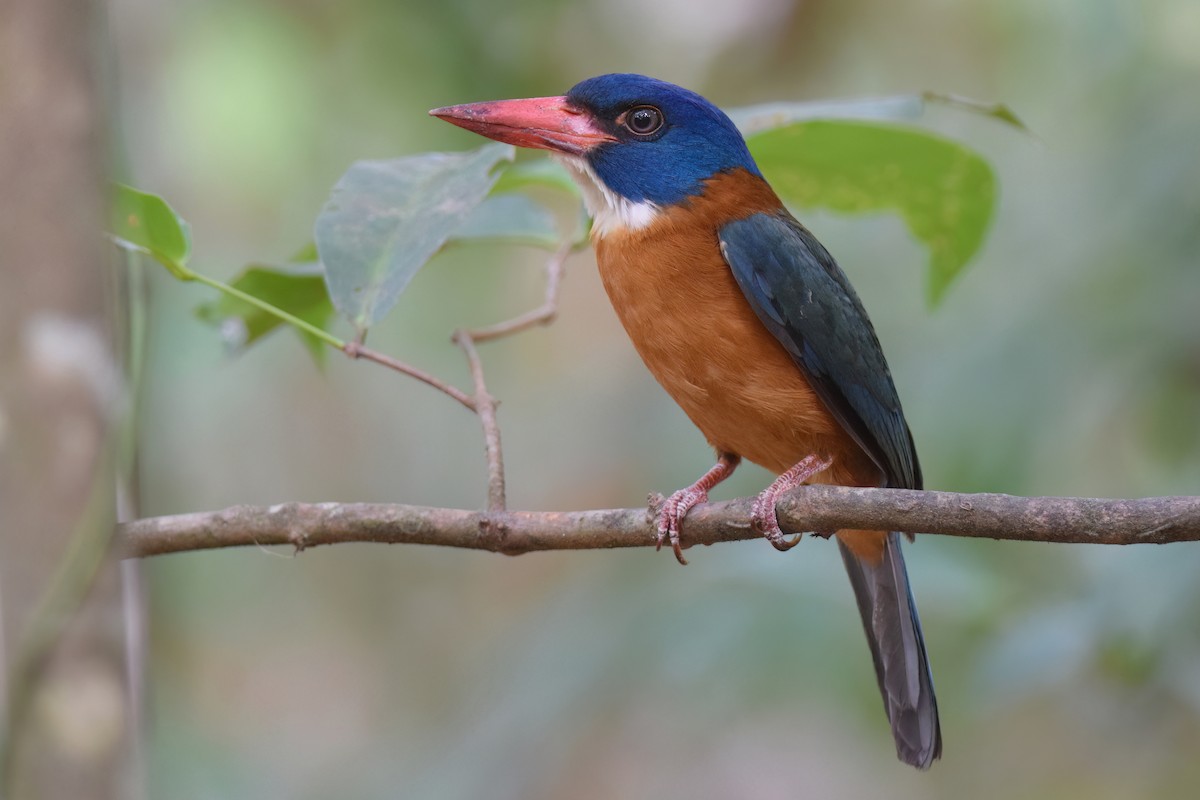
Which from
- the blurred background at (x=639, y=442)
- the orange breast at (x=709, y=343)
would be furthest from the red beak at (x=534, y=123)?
the blurred background at (x=639, y=442)

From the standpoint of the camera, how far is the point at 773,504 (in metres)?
2.24

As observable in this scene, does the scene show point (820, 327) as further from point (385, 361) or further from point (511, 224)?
point (385, 361)

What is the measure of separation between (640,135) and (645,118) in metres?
0.05

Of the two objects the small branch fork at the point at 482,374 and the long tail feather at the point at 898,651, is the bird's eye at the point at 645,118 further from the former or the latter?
the long tail feather at the point at 898,651

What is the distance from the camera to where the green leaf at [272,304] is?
263cm

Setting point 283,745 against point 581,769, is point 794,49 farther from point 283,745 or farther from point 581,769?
point 283,745

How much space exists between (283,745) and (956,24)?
5.07 metres

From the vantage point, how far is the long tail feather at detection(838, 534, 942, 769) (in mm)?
2893

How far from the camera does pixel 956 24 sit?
579 cm

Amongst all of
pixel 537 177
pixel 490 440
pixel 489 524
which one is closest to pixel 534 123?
pixel 537 177

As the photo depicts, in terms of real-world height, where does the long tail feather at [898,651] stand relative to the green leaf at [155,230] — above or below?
below

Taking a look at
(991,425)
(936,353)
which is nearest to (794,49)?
(936,353)

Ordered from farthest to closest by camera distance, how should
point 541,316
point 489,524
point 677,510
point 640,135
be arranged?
point 640,135
point 541,316
point 677,510
point 489,524

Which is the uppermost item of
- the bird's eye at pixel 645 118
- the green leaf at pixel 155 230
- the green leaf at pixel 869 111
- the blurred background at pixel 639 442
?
the green leaf at pixel 869 111
